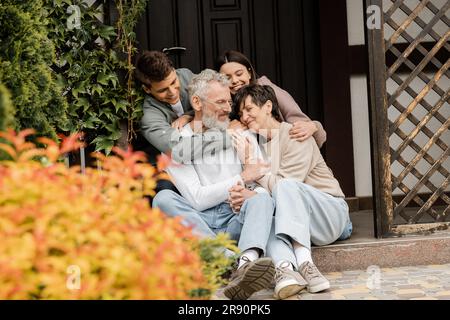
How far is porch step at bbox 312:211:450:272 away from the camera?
4.36m

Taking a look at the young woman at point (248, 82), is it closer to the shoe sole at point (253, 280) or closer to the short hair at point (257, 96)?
the short hair at point (257, 96)

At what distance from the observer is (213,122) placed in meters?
4.27

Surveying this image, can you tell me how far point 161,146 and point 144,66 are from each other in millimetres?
540

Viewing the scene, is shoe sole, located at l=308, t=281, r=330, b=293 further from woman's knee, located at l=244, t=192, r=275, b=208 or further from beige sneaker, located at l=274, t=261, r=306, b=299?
woman's knee, located at l=244, t=192, r=275, b=208

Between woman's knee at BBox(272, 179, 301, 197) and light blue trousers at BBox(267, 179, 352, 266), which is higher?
woman's knee at BBox(272, 179, 301, 197)

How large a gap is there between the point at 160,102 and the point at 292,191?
115 centimetres

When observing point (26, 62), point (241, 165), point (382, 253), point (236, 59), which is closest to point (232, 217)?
point (241, 165)

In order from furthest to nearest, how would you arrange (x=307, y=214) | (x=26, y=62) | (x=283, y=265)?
(x=307, y=214), (x=283, y=265), (x=26, y=62)

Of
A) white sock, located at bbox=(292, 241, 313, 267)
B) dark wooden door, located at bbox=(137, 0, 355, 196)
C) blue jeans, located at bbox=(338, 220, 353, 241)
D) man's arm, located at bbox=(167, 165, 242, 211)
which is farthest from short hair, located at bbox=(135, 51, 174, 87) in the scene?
blue jeans, located at bbox=(338, 220, 353, 241)

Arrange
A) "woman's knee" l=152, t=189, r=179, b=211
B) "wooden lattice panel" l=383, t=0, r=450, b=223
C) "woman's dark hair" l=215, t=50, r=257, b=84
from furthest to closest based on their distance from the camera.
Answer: "woman's dark hair" l=215, t=50, r=257, b=84, "wooden lattice panel" l=383, t=0, r=450, b=223, "woman's knee" l=152, t=189, r=179, b=211

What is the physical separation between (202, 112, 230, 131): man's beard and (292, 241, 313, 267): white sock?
0.89 m

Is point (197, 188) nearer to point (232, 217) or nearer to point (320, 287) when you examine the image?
point (232, 217)

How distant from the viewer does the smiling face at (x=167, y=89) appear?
439 cm

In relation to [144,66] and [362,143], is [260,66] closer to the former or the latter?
[362,143]
